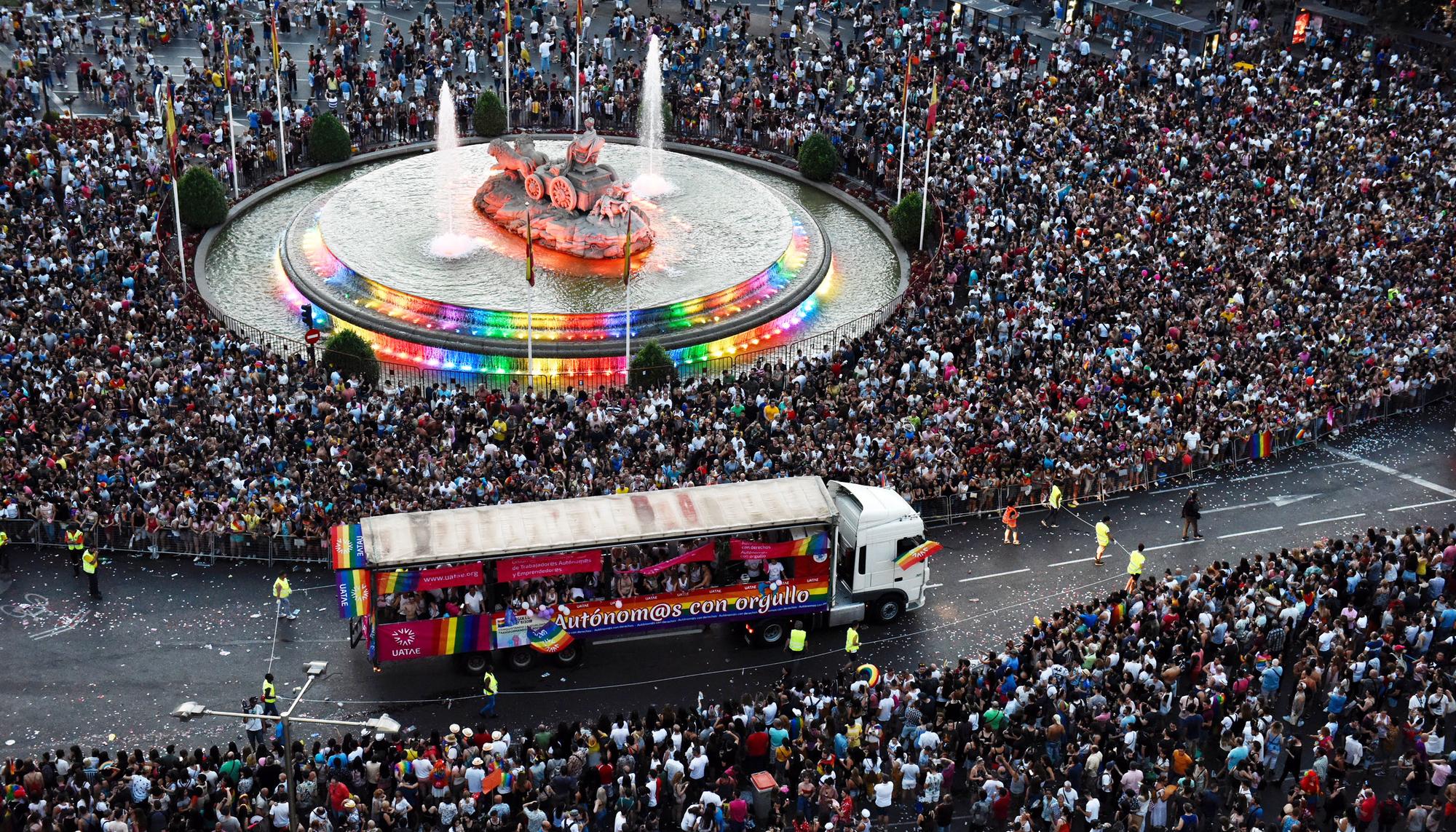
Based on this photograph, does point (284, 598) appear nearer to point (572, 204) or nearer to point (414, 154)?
point (572, 204)

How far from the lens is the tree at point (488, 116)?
61844mm

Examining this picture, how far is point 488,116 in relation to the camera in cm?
6206

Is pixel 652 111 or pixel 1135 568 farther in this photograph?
pixel 652 111

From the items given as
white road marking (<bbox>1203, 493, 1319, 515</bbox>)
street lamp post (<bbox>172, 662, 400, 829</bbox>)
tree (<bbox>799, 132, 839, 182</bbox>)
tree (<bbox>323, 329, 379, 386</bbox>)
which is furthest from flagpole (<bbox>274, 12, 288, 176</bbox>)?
street lamp post (<bbox>172, 662, 400, 829</bbox>)

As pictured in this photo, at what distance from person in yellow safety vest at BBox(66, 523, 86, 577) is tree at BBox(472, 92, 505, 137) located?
3062cm

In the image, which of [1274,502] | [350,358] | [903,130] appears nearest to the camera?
[1274,502]

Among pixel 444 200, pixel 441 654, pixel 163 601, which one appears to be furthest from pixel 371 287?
pixel 441 654

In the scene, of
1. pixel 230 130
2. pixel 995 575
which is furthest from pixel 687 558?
pixel 230 130

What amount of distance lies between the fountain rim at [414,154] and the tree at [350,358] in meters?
1.50

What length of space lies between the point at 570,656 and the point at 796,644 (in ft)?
14.9

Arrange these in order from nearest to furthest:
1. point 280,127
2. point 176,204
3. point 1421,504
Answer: point 1421,504, point 176,204, point 280,127

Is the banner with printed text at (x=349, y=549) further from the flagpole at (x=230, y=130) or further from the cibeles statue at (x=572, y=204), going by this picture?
the flagpole at (x=230, y=130)

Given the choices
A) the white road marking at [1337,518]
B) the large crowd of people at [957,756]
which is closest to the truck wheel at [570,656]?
the large crowd of people at [957,756]

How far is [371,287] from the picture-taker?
47.5m
